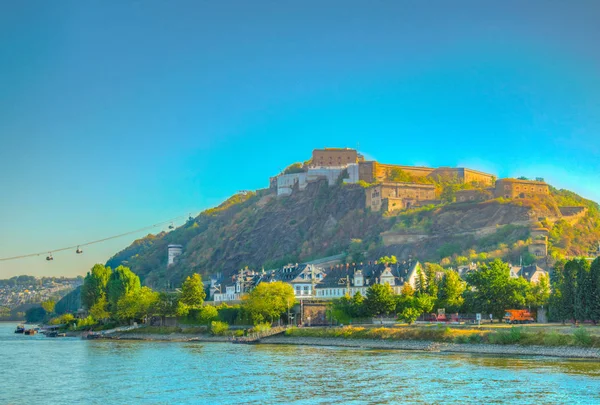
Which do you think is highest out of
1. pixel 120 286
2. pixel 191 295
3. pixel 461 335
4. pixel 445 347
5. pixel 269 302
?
pixel 120 286

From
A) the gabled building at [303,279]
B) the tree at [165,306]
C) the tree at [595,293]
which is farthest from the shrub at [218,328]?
the tree at [595,293]

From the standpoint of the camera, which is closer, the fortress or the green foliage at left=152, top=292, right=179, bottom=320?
the green foliage at left=152, top=292, right=179, bottom=320

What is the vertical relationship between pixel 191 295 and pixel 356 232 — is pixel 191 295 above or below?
below

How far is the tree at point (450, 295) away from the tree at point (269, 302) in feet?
50.4

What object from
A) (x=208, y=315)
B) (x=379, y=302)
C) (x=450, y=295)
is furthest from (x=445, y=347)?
(x=208, y=315)

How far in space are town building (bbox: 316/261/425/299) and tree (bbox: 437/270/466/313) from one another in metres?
9.27

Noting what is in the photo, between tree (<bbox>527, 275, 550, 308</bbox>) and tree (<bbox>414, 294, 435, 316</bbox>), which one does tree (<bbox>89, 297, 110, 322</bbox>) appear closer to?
tree (<bbox>414, 294, 435, 316</bbox>)

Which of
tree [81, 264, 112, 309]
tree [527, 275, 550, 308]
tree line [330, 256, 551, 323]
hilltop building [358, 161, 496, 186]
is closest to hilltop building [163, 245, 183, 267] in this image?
hilltop building [358, 161, 496, 186]

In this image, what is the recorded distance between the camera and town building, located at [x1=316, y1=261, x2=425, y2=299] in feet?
262

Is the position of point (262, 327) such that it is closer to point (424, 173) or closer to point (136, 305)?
point (136, 305)

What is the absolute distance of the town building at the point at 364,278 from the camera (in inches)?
3142

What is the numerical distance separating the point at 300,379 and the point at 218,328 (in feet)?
117

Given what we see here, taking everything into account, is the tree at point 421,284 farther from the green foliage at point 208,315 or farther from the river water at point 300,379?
the green foliage at point 208,315

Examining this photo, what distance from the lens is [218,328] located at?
74.5m
